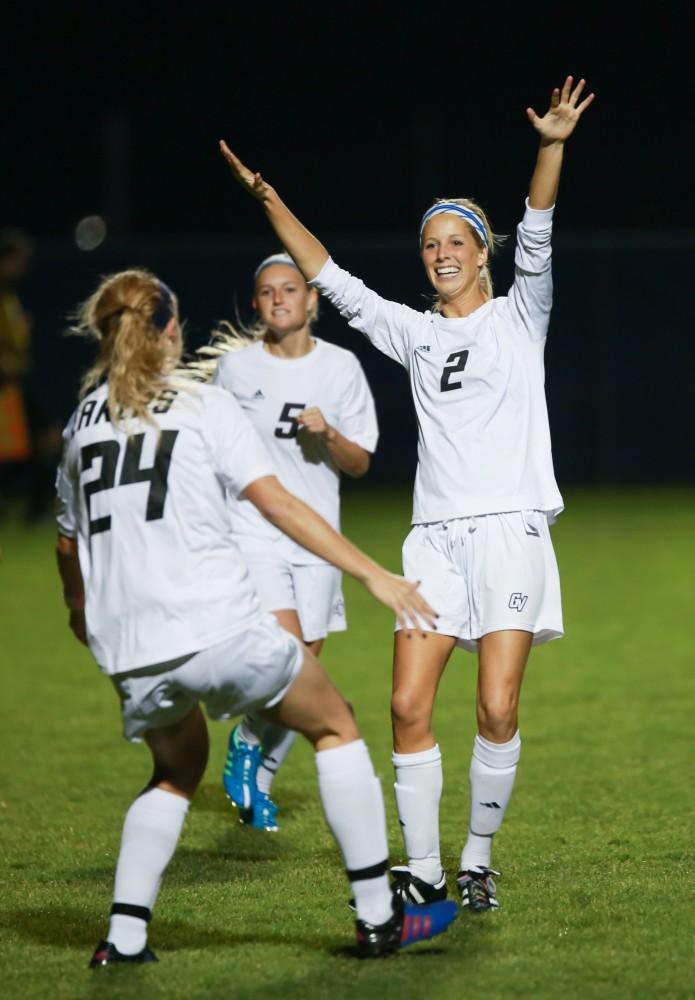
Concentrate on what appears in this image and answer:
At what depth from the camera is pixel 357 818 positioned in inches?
156

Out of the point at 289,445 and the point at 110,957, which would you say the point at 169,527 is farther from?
the point at 289,445

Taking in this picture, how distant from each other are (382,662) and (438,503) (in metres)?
4.60

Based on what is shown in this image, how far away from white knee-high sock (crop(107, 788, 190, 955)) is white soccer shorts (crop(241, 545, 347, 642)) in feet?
5.39

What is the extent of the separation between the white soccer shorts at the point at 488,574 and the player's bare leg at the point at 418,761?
4.6 inches

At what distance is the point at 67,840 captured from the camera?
5.56 metres

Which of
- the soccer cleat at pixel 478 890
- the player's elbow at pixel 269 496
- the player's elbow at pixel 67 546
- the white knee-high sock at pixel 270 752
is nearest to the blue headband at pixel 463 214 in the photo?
the player's elbow at pixel 269 496

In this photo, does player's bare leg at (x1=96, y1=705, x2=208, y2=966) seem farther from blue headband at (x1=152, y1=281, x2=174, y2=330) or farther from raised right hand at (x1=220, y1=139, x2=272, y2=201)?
raised right hand at (x1=220, y1=139, x2=272, y2=201)

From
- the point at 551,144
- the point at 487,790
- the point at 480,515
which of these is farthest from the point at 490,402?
the point at 487,790

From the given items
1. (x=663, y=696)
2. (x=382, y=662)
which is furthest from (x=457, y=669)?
(x=663, y=696)

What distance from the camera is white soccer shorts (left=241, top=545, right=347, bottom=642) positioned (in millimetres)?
5621

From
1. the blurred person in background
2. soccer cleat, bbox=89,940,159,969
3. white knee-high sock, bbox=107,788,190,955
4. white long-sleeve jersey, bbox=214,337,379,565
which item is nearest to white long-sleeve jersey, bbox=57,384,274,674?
white knee-high sock, bbox=107,788,190,955

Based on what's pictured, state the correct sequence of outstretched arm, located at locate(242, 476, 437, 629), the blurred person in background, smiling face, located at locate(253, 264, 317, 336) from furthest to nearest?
the blurred person in background
smiling face, located at locate(253, 264, 317, 336)
outstretched arm, located at locate(242, 476, 437, 629)

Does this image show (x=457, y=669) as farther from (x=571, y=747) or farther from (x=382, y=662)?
(x=571, y=747)

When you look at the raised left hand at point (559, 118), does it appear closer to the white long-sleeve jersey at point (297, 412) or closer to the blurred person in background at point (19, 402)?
the white long-sleeve jersey at point (297, 412)
